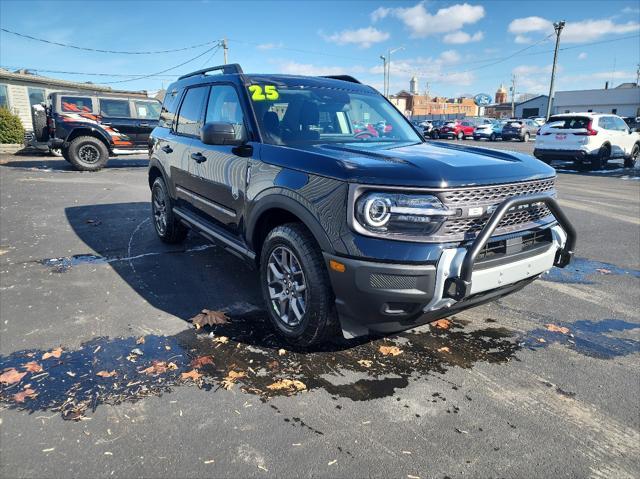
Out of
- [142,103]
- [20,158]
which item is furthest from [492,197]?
[20,158]

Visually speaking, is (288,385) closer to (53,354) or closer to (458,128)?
(53,354)

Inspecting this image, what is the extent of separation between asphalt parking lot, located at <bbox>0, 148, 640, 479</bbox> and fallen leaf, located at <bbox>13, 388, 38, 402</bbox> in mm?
16

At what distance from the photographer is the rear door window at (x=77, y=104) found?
12.9 metres

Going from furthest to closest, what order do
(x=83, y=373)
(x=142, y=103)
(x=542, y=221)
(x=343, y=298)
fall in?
(x=142, y=103) → (x=542, y=221) → (x=83, y=373) → (x=343, y=298)

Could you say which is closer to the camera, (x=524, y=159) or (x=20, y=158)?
(x=524, y=159)

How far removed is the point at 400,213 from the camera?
256cm

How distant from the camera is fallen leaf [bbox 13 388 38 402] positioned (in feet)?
8.74

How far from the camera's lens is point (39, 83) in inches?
1002

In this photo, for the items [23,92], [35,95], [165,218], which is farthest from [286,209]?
[35,95]

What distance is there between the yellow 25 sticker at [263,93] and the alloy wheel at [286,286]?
135 cm

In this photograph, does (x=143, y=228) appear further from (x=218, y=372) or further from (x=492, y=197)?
A: (x=492, y=197)

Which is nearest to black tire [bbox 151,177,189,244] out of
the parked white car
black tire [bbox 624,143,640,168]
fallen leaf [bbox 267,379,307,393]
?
fallen leaf [bbox 267,379,307,393]

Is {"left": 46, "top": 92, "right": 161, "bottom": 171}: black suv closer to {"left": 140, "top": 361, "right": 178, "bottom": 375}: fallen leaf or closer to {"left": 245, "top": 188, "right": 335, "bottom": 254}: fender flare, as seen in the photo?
{"left": 245, "top": 188, "right": 335, "bottom": 254}: fender flare

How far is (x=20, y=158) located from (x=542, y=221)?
18.6 metres
